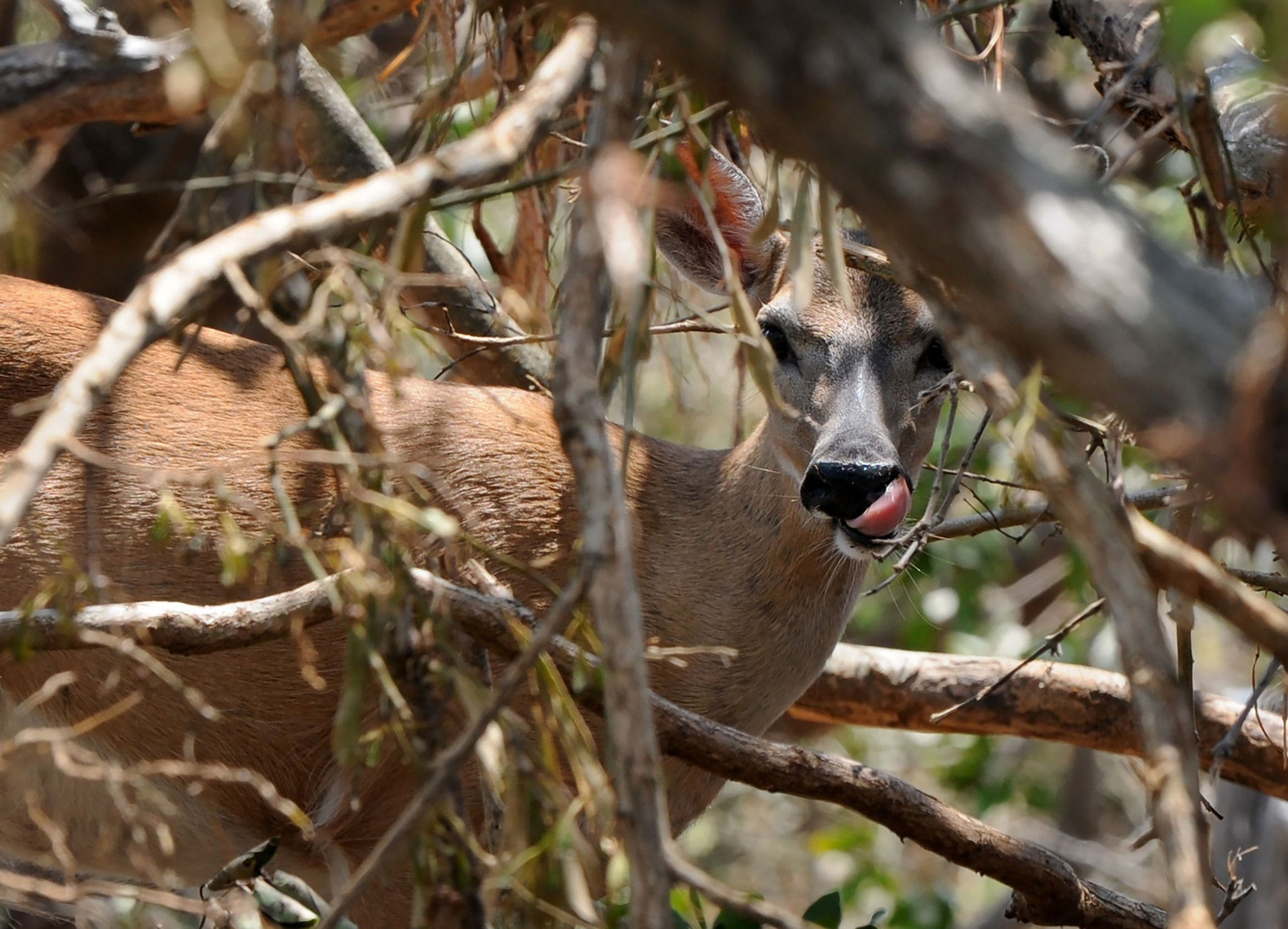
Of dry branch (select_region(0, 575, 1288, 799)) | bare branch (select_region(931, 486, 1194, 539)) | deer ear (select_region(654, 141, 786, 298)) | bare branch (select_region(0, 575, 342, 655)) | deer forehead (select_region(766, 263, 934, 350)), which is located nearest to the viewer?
bare branch (select_region(0, 575, 342, 655))

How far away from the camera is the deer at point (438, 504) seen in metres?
3.75

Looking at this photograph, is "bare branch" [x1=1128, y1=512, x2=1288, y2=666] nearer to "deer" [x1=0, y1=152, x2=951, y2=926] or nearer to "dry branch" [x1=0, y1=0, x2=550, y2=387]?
"deer" [x1=0, y1=152, x2=951, y2=926]

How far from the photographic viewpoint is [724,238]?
4500mm

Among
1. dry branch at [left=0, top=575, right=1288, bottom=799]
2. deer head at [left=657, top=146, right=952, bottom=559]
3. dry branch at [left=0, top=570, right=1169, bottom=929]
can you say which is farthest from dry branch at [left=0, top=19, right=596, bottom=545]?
dry branch at [left=0, top=575, right=1288, bottom=799]

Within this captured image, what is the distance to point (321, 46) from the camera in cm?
490

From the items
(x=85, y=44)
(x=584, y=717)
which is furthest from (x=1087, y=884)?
(x=85, y=44)

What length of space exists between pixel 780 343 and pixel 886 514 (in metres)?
0.84

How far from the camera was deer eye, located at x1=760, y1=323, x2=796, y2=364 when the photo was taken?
14.0ft

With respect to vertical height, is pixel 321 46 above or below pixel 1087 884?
above

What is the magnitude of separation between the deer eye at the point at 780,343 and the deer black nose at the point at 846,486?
62 cm

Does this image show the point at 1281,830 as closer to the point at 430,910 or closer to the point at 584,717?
the point at 584,717

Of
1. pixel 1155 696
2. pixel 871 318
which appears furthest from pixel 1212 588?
pixel 871 318

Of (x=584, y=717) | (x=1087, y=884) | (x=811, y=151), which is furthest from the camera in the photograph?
(x=584, y=717)

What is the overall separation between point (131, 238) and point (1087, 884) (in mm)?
5943
